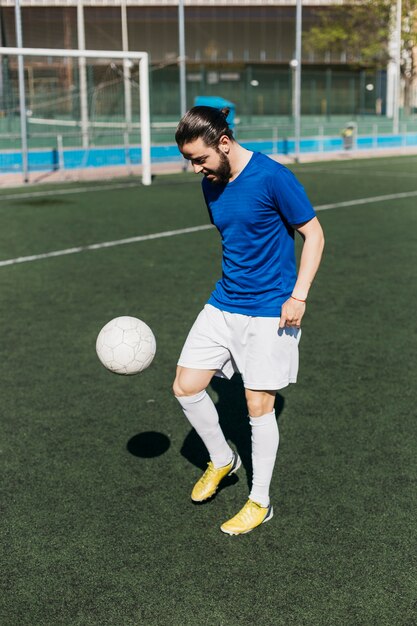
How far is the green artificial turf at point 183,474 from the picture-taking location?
125 inches

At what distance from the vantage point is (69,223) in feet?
43.9

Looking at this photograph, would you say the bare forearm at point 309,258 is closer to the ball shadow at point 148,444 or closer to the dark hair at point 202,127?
the dark hair at point 202,127

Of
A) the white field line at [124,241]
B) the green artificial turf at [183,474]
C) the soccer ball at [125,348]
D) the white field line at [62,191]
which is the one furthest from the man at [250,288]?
the white field line at [62,191]

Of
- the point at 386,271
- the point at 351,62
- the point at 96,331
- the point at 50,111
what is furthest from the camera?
the point at 351,62

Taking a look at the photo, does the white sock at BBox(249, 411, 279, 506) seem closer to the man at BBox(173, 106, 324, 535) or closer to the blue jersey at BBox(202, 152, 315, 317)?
the man at BBox(173, 106, 324, 535)

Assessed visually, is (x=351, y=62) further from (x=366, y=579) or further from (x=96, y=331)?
(x=366, y=579)

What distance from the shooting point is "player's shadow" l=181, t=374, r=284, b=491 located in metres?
4.48

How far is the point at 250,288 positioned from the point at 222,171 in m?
0.59

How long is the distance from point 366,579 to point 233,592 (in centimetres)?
59

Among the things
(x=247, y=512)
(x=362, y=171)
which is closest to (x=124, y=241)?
(x=247, y=512)

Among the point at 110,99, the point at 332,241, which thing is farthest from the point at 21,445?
the point at 110,99

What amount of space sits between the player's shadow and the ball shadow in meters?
0.13

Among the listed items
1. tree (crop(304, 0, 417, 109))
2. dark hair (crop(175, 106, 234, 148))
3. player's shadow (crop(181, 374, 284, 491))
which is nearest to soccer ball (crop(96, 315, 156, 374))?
player's shadow (crop(181, 374, 284, 491))

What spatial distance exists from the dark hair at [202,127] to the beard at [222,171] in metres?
0.07
